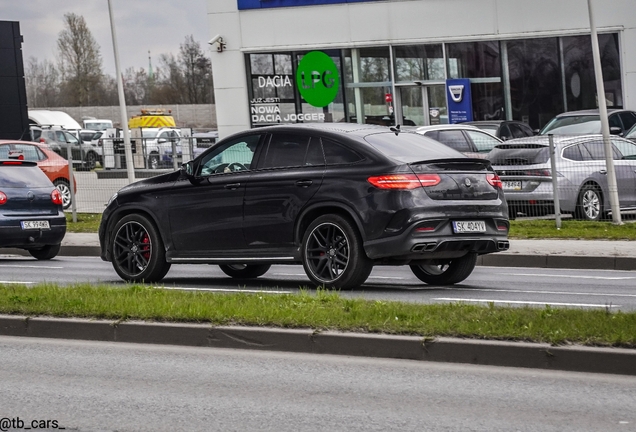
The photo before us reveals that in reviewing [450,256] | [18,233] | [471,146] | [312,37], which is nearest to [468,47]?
[312,37]

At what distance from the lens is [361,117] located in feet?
121

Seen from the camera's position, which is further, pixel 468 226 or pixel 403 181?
pixel 468 226

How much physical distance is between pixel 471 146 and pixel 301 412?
58.3ft

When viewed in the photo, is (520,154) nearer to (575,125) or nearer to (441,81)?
(575,125)

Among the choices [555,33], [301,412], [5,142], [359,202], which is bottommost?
[301,412]

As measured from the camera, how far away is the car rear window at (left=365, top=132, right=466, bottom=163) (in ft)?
38.0

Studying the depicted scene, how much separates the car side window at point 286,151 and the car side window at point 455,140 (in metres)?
11.7

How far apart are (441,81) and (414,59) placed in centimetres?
113

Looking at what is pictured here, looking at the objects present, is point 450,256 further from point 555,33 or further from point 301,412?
point 555,33

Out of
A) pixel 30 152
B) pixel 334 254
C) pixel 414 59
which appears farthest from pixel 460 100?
pixel 334 254

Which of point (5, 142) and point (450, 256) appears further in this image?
point (5, 142)

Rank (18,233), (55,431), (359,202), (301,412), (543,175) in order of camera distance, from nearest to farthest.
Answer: (55,431) < (301,412) < (359,202) < (18,233) < (543,175)

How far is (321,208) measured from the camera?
11.8m

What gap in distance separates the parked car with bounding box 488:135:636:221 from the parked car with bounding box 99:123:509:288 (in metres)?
6.93
